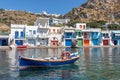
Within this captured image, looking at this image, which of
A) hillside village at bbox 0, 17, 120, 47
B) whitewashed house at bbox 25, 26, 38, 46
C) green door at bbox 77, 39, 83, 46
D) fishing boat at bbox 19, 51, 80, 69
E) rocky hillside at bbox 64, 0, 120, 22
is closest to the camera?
fishing boat at bbox 19, 51, 80, 69

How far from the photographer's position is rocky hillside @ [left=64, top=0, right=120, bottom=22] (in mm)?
156625

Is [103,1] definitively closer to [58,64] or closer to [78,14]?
[78,14]

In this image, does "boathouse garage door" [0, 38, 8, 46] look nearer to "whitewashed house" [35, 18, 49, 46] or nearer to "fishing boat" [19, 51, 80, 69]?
"whitewashed house" [35, 18, 49, 46]

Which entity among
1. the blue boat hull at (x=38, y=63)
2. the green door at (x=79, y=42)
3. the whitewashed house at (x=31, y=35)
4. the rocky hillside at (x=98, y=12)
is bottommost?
the blue boat hull at (x=38, y=63)

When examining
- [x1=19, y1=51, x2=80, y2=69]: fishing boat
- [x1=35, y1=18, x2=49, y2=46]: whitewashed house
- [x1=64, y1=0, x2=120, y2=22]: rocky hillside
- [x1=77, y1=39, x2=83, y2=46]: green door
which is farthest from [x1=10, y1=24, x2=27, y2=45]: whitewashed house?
[x1=64, y1=0, x2=120, y2=22]: rocky hillside

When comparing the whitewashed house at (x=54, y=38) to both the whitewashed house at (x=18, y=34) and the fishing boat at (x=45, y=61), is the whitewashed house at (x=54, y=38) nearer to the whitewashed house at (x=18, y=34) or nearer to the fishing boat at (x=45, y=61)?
the whitewashed house at (x=18, y=34)

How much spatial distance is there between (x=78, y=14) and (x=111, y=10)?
18.8 m

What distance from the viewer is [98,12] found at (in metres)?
162

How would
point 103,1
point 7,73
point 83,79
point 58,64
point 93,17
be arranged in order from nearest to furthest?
point 83,79 → point 7,73 → point 58,64 → point 93,17 → point 103,1

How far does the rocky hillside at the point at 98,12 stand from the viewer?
6166 inches

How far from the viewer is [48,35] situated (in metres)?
96.2

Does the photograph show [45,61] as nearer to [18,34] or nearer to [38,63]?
[38,63]

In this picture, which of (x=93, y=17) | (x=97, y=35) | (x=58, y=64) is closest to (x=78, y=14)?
→ (x=93, y=17)

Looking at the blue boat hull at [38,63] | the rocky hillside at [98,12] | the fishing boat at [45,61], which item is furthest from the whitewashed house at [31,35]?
the rocky hillside at [98,12]
